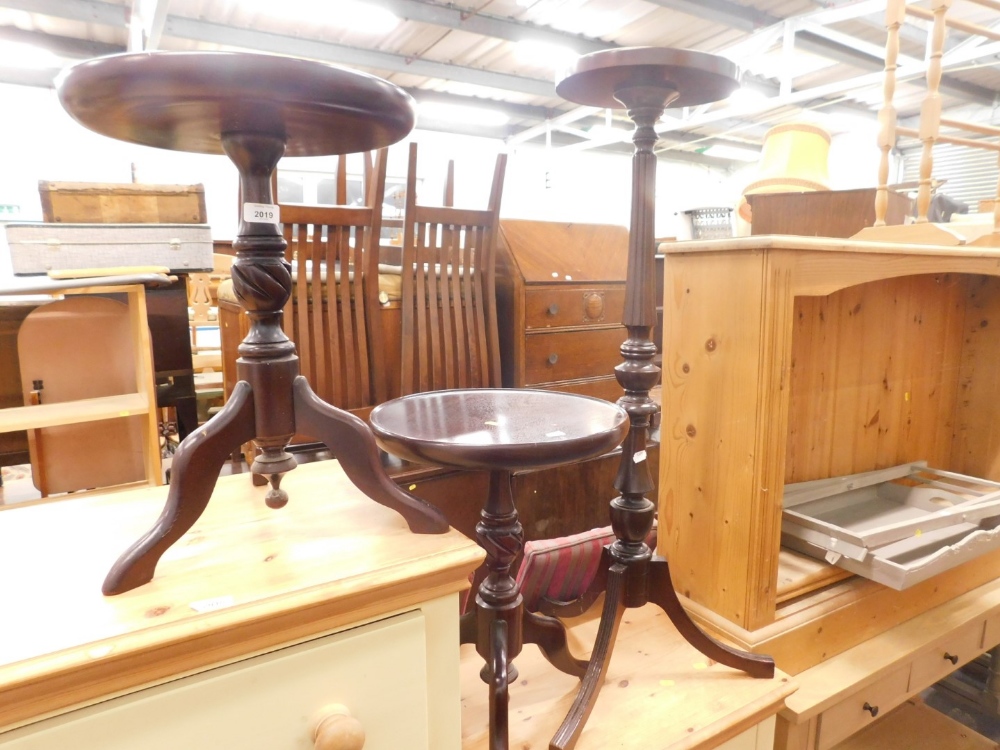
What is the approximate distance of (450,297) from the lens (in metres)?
1.86

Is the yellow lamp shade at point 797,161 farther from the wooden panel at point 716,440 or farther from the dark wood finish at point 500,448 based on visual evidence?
the dark wood finish at point 500,448

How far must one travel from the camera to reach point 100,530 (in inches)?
28.6

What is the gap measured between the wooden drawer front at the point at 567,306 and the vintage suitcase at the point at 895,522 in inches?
30.6

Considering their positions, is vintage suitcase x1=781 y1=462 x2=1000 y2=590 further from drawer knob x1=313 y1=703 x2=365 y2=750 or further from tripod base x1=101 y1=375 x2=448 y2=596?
drawer knob x1=313 y1=703 x2=365 y2=750

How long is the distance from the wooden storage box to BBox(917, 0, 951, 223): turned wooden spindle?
6.58 feet

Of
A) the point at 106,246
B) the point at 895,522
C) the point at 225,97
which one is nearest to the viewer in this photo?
the point at 225,97

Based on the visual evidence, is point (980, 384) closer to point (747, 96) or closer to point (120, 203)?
point (120, 203)

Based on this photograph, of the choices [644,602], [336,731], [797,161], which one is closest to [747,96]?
[797,161]

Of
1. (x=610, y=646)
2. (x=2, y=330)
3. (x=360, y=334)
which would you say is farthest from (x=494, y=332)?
(x=2, y=330)

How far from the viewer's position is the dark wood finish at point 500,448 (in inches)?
→ 26.6

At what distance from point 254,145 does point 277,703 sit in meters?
0.56

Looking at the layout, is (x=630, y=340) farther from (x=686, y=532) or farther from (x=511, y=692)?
(x=511, y=692)

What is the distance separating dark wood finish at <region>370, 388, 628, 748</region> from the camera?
0.68 m

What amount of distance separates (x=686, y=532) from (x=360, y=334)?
103cm
